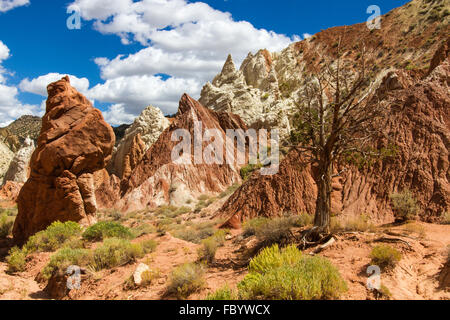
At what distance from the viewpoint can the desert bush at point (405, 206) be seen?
10.2m

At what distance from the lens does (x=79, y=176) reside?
15195 millimetres

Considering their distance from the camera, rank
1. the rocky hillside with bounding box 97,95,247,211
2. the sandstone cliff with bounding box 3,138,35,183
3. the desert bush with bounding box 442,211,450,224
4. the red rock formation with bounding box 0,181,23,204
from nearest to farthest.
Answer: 1. the desert bush with bounding box 442,211,450,224
2. the rocky hillside with bounding box 97,95,247,211
3. the red rock formation with bounding box 0,181,23,204
4. the sandstone cliff with bounding box 3,138,35,183

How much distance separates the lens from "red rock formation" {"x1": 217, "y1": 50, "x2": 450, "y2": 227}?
10913mm

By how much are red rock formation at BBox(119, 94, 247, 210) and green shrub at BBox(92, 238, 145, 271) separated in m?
18.6

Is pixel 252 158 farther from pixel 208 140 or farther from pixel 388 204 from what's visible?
pixel 388 204

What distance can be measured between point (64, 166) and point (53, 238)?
3847mm

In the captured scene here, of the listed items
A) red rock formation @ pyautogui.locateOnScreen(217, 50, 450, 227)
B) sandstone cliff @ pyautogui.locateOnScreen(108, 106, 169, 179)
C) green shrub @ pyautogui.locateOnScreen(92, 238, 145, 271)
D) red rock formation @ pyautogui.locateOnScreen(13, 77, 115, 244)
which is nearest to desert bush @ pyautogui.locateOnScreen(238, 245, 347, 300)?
red rock formation @ pyautogui.locateOnScreen(217, 50, 450, 227)

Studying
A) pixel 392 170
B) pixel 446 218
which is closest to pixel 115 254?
pixel 446 218

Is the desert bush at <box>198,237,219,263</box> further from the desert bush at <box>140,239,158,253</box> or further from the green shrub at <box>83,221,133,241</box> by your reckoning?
the green shrub at <box>83,221,133,241</box>

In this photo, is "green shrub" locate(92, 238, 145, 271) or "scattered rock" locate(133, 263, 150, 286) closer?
"scattered rock" locate(133, 263, 150, 286)

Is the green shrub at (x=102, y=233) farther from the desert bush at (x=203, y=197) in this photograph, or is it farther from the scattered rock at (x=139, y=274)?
the desert bush at (x=203, y=197)

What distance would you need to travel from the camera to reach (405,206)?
33.8 feet

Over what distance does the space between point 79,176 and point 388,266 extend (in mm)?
13762
